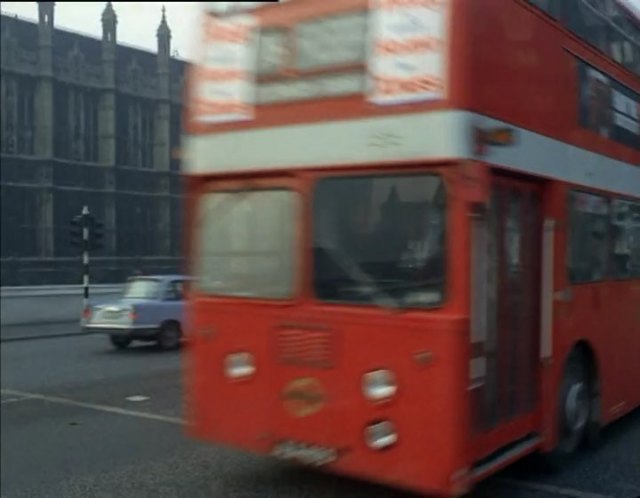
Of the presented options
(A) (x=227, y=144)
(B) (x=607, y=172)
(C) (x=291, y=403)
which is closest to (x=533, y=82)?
(B) (x=607, y=172)

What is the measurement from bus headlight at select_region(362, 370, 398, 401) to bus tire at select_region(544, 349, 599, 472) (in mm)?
1872

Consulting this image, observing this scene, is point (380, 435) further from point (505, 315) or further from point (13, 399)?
Answer: point (13, 399)

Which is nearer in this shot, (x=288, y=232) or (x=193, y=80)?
(x=288, y=232)

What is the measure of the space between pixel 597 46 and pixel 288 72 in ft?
9.19

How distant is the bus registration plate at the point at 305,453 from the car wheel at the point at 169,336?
37.6 ft

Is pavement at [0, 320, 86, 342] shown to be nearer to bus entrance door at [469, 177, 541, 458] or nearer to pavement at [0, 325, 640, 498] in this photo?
pavement at [0, 325, 640, 498]

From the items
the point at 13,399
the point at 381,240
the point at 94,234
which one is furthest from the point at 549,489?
the point at 94,234

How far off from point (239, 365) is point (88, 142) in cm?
3798

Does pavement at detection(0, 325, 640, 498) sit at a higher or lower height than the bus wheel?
lower

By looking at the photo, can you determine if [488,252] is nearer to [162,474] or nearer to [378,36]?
[378,36]

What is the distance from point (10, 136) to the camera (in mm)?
38062

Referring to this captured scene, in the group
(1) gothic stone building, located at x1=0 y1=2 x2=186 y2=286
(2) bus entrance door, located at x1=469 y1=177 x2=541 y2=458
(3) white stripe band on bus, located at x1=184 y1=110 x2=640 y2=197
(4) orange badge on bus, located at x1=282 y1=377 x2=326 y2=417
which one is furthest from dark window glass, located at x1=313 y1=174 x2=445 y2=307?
(1) gothic stone building, located at x1=0 y1=2 x2=186 y2=286

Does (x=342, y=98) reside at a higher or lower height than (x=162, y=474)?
higher

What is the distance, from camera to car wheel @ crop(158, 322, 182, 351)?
16.7 m
